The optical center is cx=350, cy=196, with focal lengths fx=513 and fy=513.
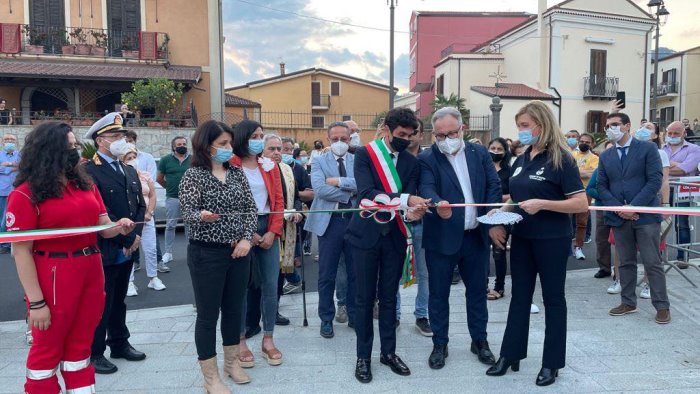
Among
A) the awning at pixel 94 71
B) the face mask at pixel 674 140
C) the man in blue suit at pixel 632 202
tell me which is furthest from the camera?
the awning at pixel 94 71

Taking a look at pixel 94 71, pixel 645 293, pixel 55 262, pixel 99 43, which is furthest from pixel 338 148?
pixel 99 43

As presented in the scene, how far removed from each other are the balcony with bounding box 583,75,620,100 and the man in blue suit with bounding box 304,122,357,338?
1050 inches

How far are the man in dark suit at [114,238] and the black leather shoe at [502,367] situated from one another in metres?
2.85

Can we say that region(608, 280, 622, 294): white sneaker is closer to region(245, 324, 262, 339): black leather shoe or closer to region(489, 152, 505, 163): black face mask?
region(489, 152, 505, 163): black face mask

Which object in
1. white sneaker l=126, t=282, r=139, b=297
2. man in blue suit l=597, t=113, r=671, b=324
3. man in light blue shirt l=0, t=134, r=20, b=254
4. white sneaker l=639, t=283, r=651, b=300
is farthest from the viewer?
man in light blue shirt l=0, t=134, r=20, b=254

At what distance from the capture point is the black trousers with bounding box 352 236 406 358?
389 cm

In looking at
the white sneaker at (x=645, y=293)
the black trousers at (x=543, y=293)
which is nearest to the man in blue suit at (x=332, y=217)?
the black trousers at (x=543, y=293)

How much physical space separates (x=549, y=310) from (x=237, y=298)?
2311 mm

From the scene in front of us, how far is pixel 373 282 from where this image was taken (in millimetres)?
3945

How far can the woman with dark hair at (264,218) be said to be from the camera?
418cm

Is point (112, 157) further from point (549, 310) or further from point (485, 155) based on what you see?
point (549, 310)

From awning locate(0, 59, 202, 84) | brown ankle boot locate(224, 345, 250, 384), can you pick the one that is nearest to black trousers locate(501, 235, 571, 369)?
brown ankle boot locate(224, 345, 250, 384)

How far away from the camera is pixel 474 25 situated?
3859 centimetres

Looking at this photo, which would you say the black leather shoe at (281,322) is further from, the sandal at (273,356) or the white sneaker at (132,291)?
the white sneaker at (132,291)
